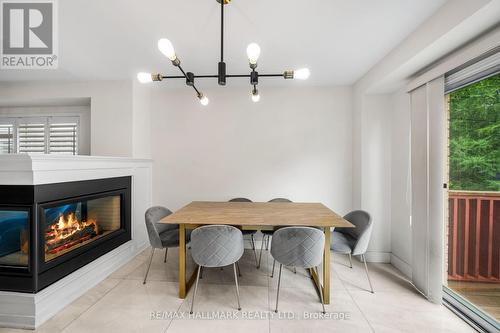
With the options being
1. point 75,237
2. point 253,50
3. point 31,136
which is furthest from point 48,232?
point 253,50

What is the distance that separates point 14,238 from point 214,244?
1.84 meters

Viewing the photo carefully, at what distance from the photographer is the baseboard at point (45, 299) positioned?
1.74 metres

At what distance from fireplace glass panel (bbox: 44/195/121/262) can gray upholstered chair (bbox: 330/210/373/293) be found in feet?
9.19

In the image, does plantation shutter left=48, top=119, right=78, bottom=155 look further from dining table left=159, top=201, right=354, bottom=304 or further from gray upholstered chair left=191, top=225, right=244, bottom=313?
gray upholstered chair left=191, top=225, right=244, bottom=313

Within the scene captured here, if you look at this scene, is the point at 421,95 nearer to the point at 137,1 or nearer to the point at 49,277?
the point at 137,1

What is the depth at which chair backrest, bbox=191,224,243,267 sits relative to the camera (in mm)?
1856

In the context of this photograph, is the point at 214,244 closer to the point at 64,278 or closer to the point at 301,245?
the point at 301,245

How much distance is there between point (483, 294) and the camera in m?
1.83

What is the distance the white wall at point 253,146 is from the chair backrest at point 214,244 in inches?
58.5

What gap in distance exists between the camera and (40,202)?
179 cm

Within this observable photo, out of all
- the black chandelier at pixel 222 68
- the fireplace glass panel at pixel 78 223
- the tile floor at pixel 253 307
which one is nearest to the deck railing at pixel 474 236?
the tile floor at pixel 253 307

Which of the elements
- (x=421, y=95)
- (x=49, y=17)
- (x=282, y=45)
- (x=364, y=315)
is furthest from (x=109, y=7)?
(x=364, y=315)

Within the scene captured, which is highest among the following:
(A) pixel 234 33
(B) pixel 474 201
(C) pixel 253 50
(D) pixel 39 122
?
Answer: (A) pixel 234 33

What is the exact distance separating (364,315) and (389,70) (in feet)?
8.22
